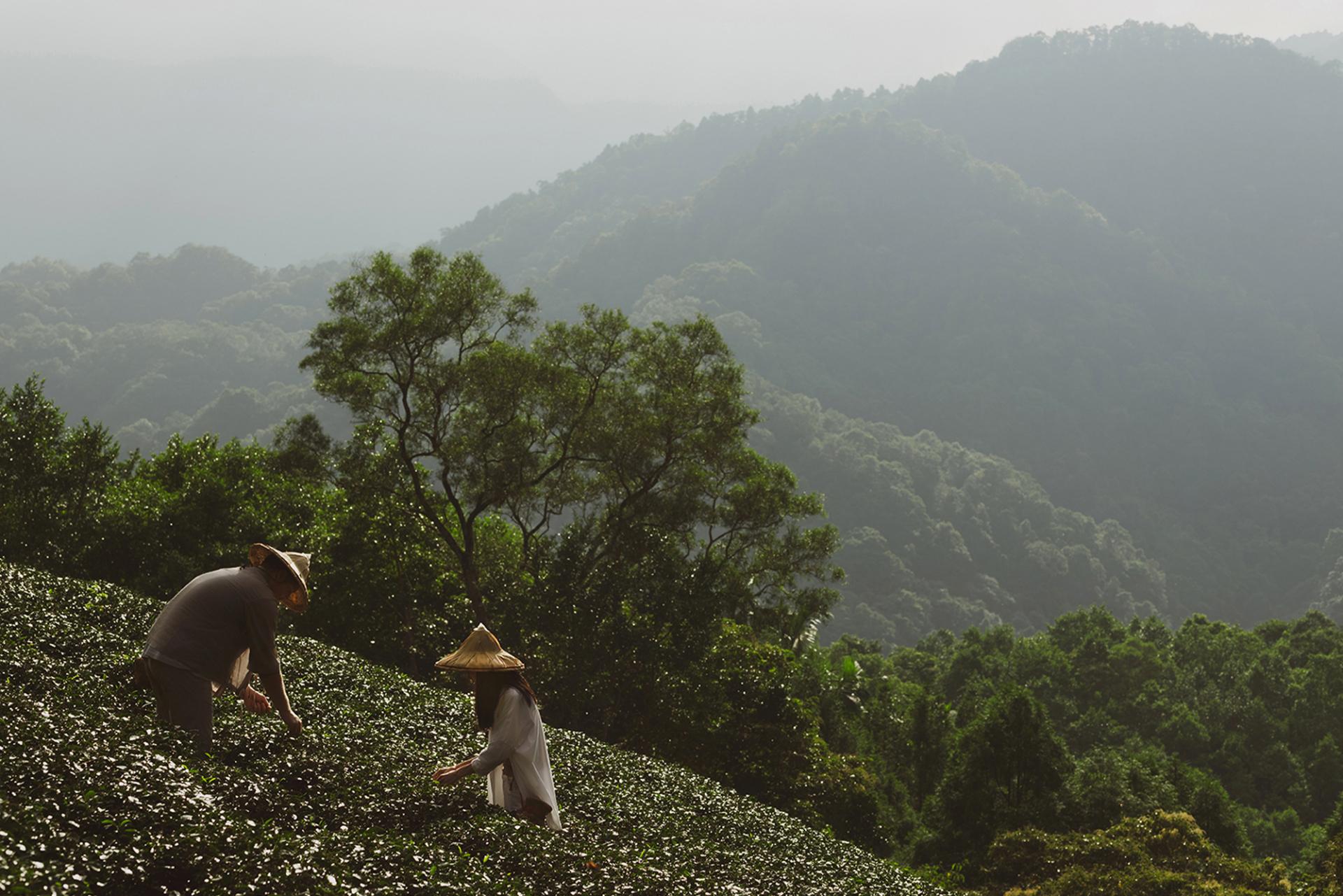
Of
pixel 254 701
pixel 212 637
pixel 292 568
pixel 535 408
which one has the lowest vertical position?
pixel 254 701

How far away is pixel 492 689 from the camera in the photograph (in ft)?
24.5

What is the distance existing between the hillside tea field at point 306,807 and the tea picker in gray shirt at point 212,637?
254 millimetres

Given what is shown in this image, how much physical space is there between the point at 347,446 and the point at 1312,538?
174 m

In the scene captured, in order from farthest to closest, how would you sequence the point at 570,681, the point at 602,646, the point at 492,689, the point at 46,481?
the point at 46,481, the point at 602,646, the point at 570,681, the point at 492,689

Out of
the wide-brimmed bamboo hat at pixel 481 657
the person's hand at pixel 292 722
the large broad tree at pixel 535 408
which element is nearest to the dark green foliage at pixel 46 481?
the large broad tree at pixel 535 408

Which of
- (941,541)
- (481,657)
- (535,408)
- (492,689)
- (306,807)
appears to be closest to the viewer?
(306,807)

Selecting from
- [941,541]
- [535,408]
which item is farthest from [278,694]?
[941,541]

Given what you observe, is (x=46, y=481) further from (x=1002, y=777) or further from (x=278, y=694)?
(x=1002, y=777)

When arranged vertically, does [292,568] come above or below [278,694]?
above

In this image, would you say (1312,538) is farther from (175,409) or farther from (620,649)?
Answer: (175,409)

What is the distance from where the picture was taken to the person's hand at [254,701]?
709cm

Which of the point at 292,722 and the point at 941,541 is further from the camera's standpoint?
the point at 941,541

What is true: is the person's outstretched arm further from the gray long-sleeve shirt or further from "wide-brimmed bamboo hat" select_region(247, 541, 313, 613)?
"wide-brimmed bamboo hat" select_region(247, 541, 313, 613)

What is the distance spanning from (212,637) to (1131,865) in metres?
17.4
